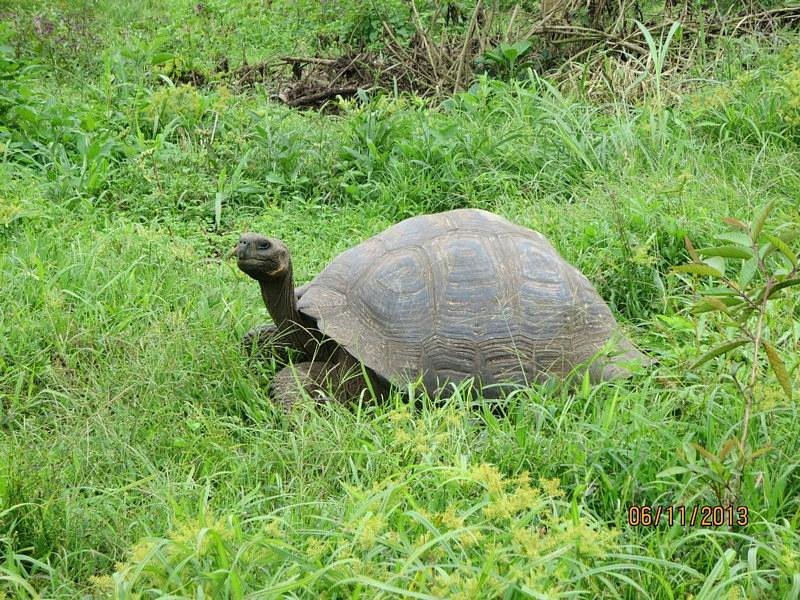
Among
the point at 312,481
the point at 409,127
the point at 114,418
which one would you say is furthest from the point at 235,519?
the point at 409,127

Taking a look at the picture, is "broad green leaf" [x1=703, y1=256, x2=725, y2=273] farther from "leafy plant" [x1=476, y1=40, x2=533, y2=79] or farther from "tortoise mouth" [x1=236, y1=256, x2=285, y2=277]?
"leafy plant" [x1=476, y1=40, x2=533, y2=79]

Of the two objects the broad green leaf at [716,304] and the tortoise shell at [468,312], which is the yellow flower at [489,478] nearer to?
the broad green leaf at [716,304]

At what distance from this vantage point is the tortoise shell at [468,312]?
3584 mm

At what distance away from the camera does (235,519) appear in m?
2.45

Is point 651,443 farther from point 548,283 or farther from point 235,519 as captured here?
point 235,519

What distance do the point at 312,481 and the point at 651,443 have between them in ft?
3.19

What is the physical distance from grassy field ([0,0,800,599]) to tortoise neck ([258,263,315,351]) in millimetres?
159

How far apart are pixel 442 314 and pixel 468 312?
0.30 feet

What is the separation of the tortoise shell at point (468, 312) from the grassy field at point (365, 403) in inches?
5.8

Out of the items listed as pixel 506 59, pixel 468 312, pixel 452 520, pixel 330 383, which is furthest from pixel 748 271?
pixel 506 59

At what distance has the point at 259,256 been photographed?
370 centimetres

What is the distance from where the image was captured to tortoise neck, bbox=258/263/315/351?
381 cm
